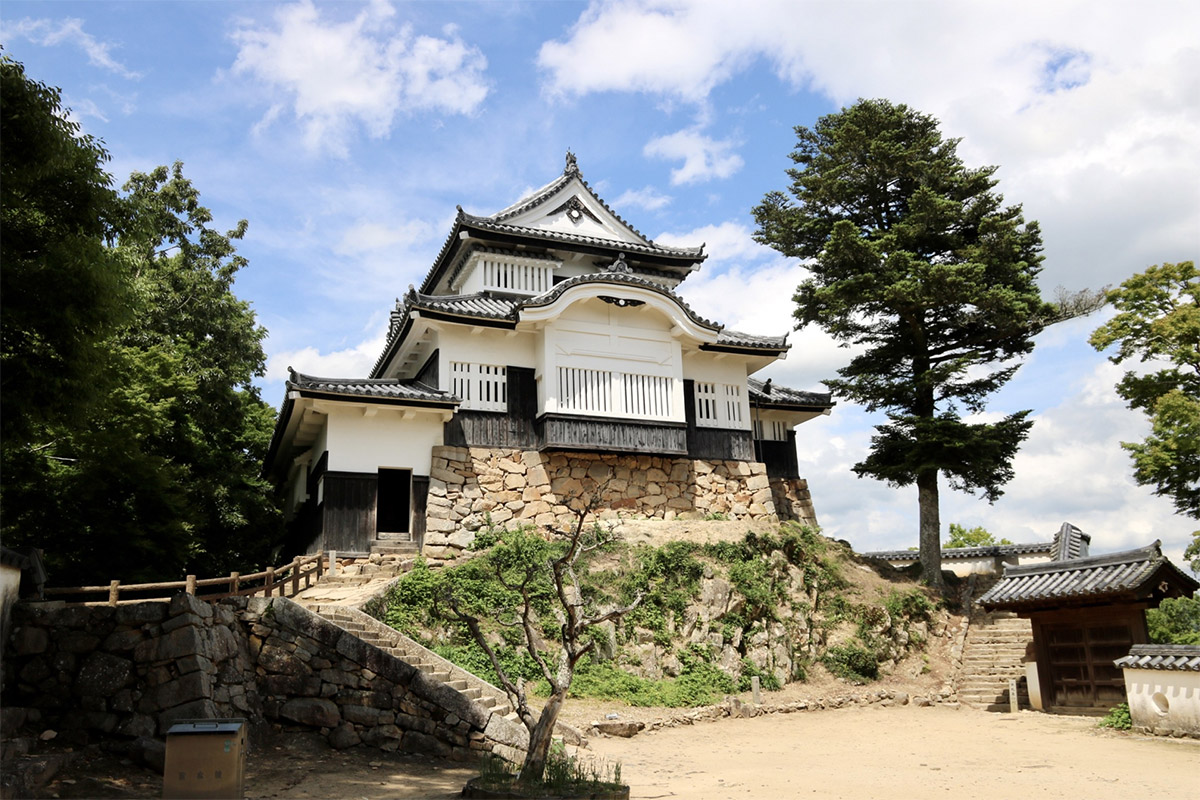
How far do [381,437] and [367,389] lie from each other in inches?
47.9

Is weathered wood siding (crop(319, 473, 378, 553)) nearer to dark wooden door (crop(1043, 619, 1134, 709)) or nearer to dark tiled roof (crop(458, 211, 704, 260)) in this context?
dark tiled roof (crop(458, 211, 704, 260))

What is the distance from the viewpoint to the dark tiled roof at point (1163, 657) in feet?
45.1

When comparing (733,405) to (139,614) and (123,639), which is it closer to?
(139,614)

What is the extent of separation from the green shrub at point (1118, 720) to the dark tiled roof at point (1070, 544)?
9.98 m

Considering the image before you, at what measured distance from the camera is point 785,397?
25.0m

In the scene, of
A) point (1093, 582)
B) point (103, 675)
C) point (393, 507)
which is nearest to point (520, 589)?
point (103, 675)

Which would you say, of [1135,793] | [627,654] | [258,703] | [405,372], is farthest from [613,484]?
[1135,793]

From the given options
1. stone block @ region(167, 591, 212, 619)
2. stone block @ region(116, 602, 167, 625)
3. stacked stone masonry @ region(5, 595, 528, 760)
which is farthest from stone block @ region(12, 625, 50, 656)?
stone block @ region(167, 591, 212, 619)

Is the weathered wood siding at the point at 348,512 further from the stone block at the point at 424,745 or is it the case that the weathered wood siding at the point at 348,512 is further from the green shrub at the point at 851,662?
the green shrub at the point at 851,662

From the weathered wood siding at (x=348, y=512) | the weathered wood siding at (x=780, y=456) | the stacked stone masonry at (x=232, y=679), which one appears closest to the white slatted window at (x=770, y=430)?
the weathered wood siding at (x=780, y=456)

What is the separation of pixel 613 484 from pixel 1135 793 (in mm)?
13275

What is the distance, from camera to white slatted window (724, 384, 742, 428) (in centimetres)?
2379

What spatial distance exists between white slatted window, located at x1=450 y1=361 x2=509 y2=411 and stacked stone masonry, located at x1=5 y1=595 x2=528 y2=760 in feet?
28.7

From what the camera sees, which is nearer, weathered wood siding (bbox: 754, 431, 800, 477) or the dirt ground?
the dirt ground
